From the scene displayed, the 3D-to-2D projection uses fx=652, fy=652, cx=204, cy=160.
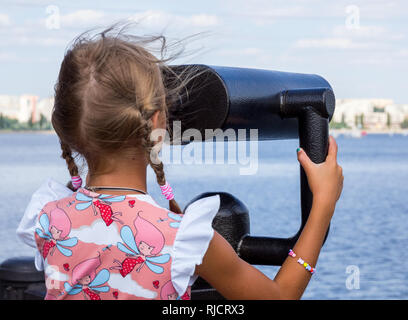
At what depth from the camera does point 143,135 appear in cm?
107

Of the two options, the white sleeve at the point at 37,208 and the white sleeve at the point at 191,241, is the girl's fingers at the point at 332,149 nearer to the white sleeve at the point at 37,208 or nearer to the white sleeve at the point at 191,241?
the white sleeve at the point at 191,241

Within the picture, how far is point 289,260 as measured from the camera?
1.10 meters

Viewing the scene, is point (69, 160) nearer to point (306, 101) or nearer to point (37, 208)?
point (37, 208)

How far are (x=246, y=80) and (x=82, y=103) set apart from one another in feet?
0.99

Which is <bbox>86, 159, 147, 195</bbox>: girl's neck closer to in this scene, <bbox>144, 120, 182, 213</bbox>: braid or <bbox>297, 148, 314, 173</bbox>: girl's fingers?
<bbox>144, 120, 182, 213</bbox>: braid

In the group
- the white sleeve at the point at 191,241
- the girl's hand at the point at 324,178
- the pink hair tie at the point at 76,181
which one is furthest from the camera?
the pink hair tie at the point at 76,181

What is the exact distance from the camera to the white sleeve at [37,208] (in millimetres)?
1149

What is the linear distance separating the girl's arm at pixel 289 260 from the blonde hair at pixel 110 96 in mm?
193

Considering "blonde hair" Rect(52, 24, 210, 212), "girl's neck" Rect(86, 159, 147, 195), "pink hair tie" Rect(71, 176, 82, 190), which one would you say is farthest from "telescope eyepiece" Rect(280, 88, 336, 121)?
"pink hair tie" Rect(71, 176, 82, 190)

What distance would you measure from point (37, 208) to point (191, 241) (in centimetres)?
32

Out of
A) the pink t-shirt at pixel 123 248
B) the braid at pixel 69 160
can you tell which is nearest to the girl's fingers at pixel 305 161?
the pink t-shirt at pixel 123 248
